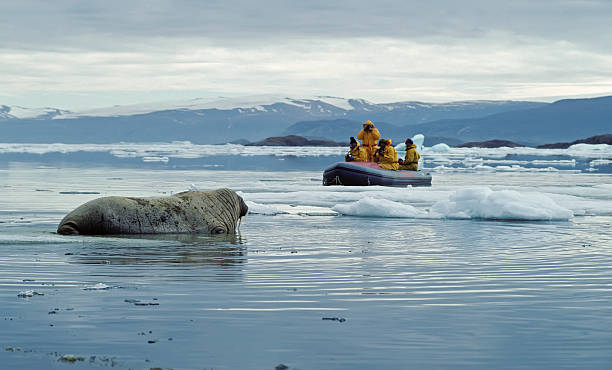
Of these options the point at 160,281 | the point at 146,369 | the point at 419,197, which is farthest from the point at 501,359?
the point at 419,197

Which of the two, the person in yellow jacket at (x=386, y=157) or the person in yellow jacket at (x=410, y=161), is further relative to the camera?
the person in yellow jacket at (x=410, y=161)

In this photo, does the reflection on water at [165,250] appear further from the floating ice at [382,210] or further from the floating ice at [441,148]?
the floating ice at [441,148]

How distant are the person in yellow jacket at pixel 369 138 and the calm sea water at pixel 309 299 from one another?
1422cm

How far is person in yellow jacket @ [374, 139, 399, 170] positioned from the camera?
25.7m

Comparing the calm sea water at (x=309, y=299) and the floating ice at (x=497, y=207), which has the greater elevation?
the floating ice at (x=497, y=207)

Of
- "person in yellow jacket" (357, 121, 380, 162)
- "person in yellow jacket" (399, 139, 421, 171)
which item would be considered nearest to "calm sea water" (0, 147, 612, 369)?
"person in yellow jacket" (399, 139, 421, 171)

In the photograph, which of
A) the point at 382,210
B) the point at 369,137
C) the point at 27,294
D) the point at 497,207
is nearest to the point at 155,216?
the point at 382,210

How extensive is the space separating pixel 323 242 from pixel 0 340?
250 inches

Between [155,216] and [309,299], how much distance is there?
5844 mm

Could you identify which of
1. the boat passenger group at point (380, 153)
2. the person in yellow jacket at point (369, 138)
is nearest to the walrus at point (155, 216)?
the boat passenger group at point (380, 153)

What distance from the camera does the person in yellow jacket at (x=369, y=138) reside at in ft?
87.7

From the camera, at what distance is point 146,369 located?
449cm

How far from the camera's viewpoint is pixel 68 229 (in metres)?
11.5

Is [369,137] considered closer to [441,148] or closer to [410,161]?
[410,161]
